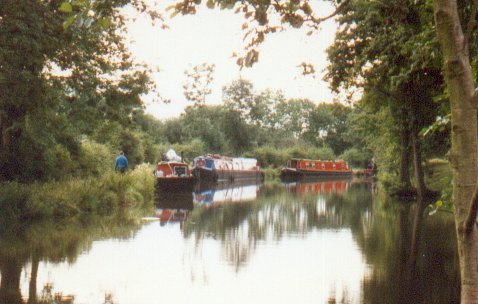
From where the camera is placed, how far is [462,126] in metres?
2.25

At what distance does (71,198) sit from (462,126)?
17.1 meters

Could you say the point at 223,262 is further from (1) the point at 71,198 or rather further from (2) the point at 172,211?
(2) the point at 172,211

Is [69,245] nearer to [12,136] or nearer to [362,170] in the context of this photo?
[12,136]

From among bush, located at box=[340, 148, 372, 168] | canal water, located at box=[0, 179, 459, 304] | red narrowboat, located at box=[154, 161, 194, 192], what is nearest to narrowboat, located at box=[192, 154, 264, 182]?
red narrowboat, located at box=[154, 161, 194, 192]

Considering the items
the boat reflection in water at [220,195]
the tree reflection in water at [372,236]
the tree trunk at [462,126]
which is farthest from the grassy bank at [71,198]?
the tree trunk at [462,126]

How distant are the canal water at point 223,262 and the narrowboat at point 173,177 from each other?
13063 millimetres

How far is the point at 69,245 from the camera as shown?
12.4 m

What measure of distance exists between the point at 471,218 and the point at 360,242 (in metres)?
12.5

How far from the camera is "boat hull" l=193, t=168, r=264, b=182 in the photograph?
158ft

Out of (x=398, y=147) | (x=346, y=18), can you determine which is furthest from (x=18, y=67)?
(x=398, y=147)

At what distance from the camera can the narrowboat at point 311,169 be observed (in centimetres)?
6631

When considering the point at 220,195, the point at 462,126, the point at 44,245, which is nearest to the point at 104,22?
the point at 462,126

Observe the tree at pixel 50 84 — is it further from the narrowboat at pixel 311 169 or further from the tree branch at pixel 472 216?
the narrowboat at pixel 311 169

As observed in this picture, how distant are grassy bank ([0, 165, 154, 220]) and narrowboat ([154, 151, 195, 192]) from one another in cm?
684
